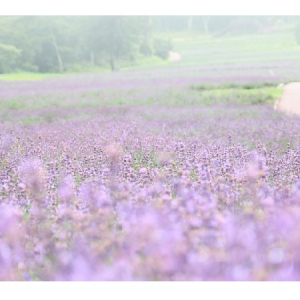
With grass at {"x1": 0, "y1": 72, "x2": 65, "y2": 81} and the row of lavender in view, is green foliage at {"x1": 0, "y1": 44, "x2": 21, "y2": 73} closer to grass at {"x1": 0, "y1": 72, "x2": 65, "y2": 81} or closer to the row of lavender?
grass at {"x1": 0, "y1": 72, "x2": 65, "y2": 81}

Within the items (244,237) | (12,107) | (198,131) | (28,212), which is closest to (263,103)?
(198,131)

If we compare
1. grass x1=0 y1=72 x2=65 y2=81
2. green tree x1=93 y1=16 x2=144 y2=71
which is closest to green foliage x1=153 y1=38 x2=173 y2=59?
green tree x1=93 y1=16 x2=144 y2=71

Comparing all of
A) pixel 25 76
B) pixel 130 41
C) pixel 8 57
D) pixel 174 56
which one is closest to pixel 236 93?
pixel 174 56

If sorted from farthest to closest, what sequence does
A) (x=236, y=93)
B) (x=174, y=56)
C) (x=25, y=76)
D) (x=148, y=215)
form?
(x=236, y=93), (x=174, y=56), (x=25, y=76), (x=148, y=215)

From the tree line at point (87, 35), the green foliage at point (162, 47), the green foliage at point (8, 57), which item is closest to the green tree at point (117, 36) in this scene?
the tree line at point (87, 35)

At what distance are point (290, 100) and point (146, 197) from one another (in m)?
4.52

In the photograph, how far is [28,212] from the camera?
3021mm

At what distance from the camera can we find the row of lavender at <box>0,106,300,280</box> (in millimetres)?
2012

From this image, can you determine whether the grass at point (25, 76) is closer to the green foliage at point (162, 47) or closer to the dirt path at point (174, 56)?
the green foliage at point (162, 47)

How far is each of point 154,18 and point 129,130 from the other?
126 centimetres

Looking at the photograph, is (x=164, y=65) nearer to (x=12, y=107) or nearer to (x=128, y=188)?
(x=12, y=107)

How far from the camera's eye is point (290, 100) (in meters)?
6.69

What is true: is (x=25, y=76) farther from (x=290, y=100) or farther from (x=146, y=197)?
(x=146, y=197)
